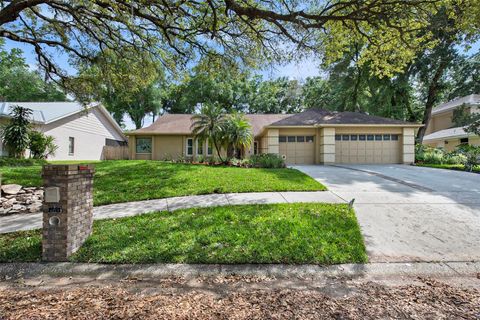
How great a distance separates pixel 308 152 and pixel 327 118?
259 cm

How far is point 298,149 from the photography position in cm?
1606

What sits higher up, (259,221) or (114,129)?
(114,129)

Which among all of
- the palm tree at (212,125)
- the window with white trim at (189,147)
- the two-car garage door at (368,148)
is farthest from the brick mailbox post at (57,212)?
the window with white trim at (189,147)

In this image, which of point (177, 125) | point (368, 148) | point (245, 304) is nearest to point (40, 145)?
point (177, 125)

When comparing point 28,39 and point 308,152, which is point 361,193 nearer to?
point 308,152

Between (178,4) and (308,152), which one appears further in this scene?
(308,152)

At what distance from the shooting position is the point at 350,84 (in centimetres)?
2223

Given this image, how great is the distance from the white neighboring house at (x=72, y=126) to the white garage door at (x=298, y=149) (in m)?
11.8

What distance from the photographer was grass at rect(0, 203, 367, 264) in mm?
3410

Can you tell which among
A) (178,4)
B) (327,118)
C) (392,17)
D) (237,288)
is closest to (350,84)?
(327,118)

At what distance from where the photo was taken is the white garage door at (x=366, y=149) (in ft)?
51.0

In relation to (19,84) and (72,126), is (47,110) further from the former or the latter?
(19,84)

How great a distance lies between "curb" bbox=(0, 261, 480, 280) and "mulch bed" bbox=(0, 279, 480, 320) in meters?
0.37

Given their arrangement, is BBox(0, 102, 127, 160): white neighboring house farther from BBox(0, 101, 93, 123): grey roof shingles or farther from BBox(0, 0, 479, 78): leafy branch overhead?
BBox(0, 0, 479, 78): leafy branch overhead
